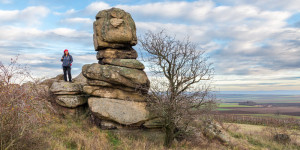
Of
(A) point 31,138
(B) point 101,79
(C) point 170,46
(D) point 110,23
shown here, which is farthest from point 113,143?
(D) point 110,23

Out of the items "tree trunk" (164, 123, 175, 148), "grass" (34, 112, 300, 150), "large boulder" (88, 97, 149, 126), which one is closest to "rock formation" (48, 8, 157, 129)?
"large boulder" (88, 97, 149, 126)

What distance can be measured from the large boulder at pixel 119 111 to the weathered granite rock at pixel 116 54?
3762 millimetres

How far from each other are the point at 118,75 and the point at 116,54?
103 inches

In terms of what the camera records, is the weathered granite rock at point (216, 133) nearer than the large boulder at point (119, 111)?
No

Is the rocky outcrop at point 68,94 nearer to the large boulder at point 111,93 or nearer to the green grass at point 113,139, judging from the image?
the large boulder at point 111,93

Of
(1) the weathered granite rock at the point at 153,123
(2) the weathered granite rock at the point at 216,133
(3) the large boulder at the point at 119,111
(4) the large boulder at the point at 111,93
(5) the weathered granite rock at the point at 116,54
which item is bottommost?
(2) the weathered granite rock at the point at 216,133

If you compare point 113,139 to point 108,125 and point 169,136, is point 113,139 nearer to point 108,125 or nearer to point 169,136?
point 108,125

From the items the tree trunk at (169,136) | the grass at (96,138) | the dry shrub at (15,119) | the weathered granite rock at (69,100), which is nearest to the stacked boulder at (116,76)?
the grass at (96,138)

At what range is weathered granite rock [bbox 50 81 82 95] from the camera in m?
17.3

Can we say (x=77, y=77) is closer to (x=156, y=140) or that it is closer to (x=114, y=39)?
(x=114, y=39)

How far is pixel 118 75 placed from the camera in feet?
50.8

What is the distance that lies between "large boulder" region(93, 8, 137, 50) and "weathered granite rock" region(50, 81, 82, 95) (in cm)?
386

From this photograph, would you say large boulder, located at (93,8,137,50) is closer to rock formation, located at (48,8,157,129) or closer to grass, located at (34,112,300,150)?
rock formation, located at (48,8,157,129)

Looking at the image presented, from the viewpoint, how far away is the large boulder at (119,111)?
15.2 metres
